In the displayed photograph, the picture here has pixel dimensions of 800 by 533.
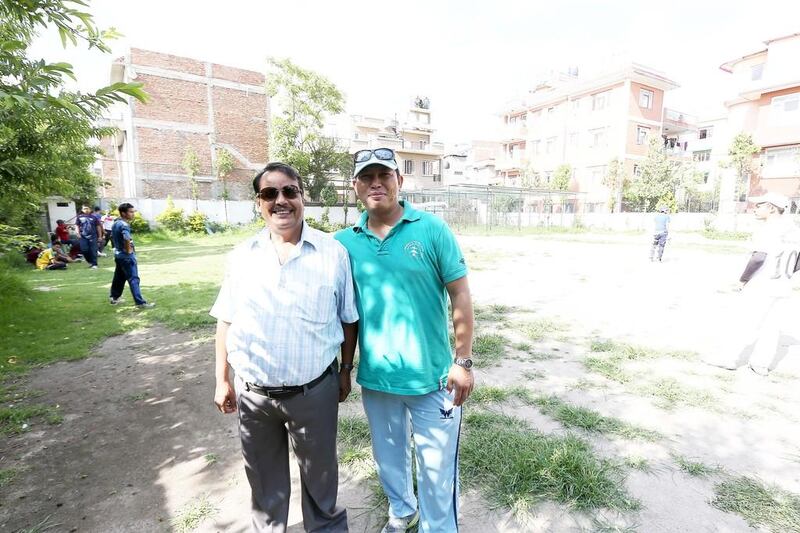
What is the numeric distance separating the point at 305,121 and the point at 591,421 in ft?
93.2

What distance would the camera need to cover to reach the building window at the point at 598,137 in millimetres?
31250

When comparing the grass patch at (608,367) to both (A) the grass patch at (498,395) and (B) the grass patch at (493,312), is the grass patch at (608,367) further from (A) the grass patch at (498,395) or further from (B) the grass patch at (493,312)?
(B) the grass patch at (493,312)

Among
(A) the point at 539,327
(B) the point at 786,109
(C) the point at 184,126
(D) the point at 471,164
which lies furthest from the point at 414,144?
(A) the point at 539,327

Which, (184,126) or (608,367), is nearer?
(608,367)

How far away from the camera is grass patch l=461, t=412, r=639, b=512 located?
2.48 meters

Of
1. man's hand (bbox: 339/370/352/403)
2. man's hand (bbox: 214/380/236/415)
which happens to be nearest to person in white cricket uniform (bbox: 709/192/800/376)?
man's hand (bbox: 339/370/352/403)

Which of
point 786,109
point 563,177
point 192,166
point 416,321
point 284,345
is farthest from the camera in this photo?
point 563,177

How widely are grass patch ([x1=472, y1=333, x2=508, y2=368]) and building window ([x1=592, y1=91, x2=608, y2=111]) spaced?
106 feet

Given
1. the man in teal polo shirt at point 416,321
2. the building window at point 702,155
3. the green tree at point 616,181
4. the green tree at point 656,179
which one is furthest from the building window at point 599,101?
the man in teal polo shirt at point 416,321

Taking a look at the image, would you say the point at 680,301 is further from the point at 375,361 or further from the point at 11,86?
the point at 11,86

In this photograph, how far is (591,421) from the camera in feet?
11.0

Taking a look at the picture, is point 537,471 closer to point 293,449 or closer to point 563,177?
point 293,449

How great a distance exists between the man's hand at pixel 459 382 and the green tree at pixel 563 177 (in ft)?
112

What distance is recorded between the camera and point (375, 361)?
2.01 meters
